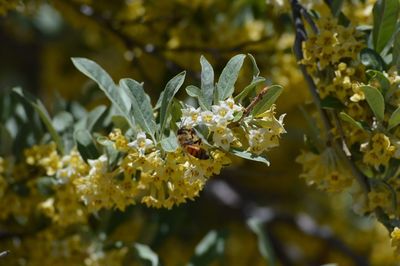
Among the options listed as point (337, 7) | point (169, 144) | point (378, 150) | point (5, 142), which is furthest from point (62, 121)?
point (378, 150)

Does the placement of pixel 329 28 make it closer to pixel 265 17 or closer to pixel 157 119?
pixel 157 119

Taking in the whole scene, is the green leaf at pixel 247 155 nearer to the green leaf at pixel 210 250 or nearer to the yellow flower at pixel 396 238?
the yellow flower at pixel 396 238

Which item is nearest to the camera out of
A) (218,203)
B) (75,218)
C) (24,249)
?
(75,218)

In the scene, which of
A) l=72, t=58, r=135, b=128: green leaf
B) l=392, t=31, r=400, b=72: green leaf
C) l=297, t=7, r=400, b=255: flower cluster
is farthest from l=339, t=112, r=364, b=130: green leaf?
l=72, t=58, r=135, b=128: green leaf

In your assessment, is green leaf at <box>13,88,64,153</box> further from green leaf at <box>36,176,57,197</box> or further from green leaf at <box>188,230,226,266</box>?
green leaf at <box>188,230,226,266</box>

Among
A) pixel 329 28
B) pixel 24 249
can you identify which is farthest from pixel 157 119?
pixel 24 249

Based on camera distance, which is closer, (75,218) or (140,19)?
(75,218)
